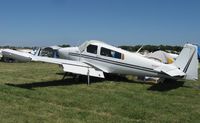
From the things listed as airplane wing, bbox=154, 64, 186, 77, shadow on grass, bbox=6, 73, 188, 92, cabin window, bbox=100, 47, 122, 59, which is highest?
cabin window, bbox=100, 47, 122, 59

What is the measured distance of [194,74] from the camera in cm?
1253

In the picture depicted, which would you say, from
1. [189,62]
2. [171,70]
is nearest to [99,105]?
[171,70]

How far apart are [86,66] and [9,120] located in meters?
7.59

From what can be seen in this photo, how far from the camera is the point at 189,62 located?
12.7m

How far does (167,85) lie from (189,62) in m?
1.33

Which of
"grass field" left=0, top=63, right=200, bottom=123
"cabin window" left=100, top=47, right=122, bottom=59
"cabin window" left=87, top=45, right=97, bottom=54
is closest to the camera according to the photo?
"grass field" left=0, top=63, right=200, bottom=123

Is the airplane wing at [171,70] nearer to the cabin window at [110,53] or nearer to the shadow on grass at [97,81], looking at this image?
the shadow on grass at [97,81]

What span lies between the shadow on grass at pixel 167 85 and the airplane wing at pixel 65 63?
8.05ft

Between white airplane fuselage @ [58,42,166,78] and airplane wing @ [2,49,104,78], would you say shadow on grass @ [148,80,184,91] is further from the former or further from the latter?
airplane wing @ [2,49,104,78]

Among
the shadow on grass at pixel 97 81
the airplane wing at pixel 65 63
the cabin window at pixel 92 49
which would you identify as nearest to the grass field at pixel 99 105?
the shadow on grass at pixel 97 81

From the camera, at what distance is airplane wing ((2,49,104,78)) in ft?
38.7

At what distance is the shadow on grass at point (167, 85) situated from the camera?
40.8 feet

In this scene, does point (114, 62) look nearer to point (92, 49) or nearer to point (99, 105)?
point (92, 49)

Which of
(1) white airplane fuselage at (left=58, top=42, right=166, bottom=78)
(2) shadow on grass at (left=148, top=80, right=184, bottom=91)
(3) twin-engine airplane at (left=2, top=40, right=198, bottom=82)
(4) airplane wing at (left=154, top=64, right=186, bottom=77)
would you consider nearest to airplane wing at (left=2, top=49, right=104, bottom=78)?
(3) twin-engine airplane at (left=2, top=40, right=198, bottom=82)
